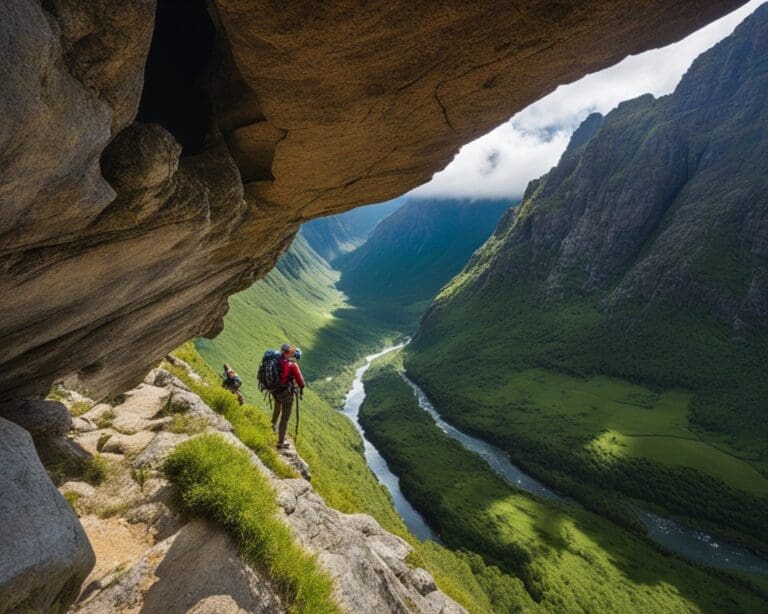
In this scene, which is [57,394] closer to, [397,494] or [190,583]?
[190,583]

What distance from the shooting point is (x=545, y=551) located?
351 ft

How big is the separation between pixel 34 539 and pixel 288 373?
38.2 feet

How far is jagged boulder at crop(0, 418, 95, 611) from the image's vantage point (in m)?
7.16

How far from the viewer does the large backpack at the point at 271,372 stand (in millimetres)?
19328

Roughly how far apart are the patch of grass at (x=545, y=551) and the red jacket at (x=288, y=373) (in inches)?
3451

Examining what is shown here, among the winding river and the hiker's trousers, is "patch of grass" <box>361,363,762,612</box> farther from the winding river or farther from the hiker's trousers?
the hiker's trousers

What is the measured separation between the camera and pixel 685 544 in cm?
11569

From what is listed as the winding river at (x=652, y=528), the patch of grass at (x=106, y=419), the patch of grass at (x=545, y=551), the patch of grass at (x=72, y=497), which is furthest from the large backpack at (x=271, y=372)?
the winding river at (x=652, y=528)

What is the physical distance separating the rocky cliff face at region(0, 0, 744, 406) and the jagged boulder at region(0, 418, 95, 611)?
12.4 ft

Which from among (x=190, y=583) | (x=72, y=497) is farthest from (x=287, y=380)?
(x=190, y=583)

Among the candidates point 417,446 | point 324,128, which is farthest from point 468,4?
point 417,446

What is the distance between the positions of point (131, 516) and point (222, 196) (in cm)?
893

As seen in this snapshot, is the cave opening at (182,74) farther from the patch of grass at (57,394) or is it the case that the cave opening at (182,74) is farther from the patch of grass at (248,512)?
the patch of grass at (57,394)

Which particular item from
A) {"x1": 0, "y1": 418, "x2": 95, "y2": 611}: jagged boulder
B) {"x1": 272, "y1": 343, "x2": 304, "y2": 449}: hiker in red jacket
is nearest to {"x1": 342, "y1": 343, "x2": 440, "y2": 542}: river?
{"x1": 272, "y1": 343, "x2": 304, "y2": 449}: hiker in red jacket
